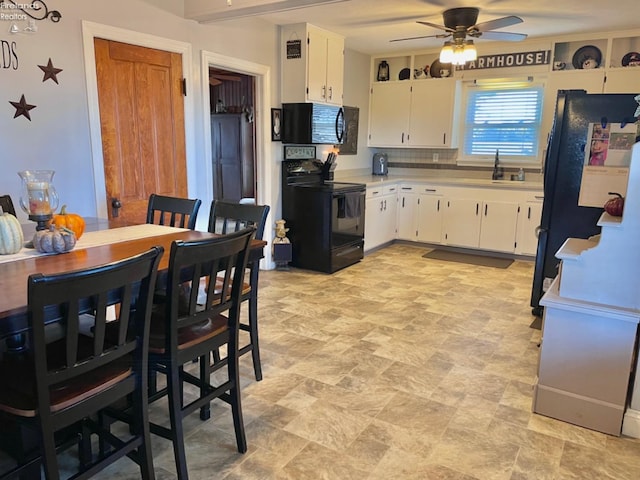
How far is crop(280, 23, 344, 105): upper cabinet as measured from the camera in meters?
4.58

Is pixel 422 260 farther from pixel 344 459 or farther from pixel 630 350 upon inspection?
pixel 344 459

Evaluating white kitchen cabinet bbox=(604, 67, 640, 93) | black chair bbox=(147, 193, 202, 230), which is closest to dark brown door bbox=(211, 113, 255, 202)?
black chair bbox=(147, 193, 202, 230)

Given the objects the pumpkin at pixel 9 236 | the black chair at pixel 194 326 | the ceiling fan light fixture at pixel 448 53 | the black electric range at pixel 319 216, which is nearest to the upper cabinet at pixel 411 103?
the black electric range at pixel 319 216

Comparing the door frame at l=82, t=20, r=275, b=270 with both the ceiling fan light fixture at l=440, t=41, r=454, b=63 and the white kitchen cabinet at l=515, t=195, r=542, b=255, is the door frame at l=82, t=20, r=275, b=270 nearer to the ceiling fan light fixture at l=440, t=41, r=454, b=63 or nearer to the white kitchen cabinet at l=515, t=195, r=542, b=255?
the ceiling fan light fixture at l=440, t=41, r=454, b=63

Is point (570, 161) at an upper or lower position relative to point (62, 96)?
lower

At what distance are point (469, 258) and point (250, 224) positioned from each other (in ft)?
12.5

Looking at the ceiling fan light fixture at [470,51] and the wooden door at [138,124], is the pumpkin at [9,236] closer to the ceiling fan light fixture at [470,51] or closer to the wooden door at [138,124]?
the wooden door at [138,124]

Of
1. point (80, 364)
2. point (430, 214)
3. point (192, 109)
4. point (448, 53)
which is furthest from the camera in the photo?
point (430, 214)

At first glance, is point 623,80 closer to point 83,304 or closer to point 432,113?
point 432,113

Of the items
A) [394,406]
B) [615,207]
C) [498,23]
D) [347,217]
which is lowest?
[394,406]

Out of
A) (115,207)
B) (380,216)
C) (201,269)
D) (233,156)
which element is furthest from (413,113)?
(201,269)

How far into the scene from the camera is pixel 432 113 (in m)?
5.93

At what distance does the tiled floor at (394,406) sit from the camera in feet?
6.41

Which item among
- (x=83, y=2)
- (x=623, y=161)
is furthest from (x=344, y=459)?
(x=83, y=2)
